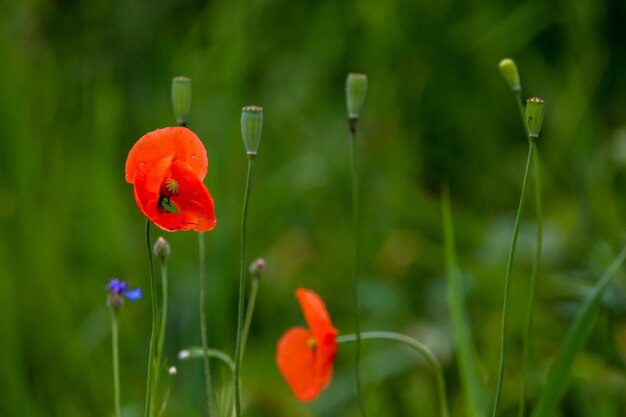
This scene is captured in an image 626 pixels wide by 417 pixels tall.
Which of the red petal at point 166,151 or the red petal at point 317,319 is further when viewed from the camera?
the red petal at point 317,319

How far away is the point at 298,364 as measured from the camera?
0.80 m

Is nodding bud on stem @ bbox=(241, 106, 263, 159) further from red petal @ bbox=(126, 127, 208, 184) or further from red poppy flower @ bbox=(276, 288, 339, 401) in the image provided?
red poppy flower @ bbox=(276, 288, 339, 401)

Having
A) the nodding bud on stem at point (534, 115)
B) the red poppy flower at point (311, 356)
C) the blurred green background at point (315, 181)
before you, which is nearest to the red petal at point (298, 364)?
the red poppy flower at point (311, 356)

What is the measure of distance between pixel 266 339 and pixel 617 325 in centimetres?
58

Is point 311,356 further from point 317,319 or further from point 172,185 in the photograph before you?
point 172,185

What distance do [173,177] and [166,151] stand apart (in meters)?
0.02

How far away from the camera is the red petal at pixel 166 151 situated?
626mm

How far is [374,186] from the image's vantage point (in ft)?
6.41

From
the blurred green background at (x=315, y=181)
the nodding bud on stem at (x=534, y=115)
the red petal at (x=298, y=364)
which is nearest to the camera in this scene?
the nodding bud on stem at (x=534, y=115)

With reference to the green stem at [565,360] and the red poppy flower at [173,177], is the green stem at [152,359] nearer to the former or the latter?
the red poppy flower at [173,177]

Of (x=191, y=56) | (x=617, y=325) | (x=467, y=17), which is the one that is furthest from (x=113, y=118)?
(x=617, y=325)

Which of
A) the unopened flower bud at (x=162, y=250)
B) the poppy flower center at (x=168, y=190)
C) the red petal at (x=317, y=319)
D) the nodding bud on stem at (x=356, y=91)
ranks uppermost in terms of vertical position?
the nodding bud on stem at (x=356, y=91)

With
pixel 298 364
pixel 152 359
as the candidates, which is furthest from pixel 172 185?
pixel 298 364

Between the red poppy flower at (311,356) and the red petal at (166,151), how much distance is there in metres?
0.18
